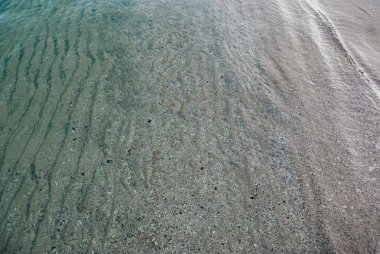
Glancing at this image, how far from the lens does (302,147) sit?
4.37 metres

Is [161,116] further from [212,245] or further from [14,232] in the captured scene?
[14,232]

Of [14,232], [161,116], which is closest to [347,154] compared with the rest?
[161,116]

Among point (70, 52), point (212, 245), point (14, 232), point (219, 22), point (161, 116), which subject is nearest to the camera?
point (212, 245)

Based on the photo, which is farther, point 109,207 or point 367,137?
point 367,137

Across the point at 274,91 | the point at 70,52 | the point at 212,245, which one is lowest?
the point at 212,245

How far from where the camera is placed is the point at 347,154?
14.1 feet

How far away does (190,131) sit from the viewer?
4594 mm

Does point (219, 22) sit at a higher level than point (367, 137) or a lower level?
higher

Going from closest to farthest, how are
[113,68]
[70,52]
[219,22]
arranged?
[113,68]
[70,52]
[219,22]

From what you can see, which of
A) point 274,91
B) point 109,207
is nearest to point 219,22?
point 274,91

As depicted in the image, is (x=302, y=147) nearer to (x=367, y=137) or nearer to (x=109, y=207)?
(x=367, y=137)

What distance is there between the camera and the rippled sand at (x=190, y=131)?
11.9ft

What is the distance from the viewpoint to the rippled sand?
3633mm

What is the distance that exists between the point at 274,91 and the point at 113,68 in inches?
116
